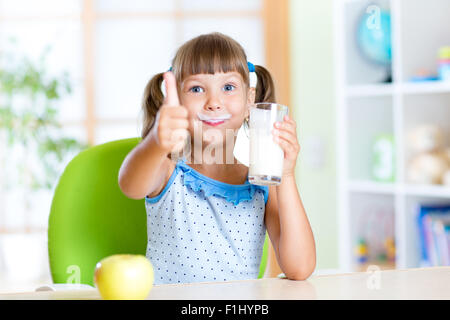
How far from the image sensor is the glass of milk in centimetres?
85

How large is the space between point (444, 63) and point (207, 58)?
1456mm

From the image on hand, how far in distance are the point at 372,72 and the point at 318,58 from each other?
525mm

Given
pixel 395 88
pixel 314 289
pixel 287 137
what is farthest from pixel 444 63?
pixel 314 289

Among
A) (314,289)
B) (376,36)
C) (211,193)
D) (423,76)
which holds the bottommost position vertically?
(314,289)

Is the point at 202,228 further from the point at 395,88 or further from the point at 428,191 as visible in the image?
the point at 395,88

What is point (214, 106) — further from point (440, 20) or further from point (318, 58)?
point (318, 58)

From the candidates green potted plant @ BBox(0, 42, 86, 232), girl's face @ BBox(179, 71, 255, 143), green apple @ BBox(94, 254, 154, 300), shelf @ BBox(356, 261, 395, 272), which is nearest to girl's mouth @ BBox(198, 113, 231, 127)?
girl's face @ BBox(179, 71, 255, 143)

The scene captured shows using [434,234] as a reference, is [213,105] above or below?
above

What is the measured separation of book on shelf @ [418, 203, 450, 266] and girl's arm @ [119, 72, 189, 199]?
1.62 m

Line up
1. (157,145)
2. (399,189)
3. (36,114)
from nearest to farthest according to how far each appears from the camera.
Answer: (157,145) < (399,189) < (36,114)

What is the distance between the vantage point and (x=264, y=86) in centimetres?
122

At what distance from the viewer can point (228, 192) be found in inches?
44.7
